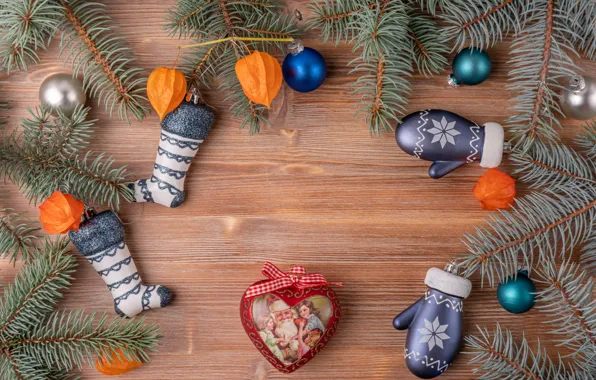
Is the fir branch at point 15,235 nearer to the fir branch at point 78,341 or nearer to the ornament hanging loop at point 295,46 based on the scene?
the fir branch at point 78,341

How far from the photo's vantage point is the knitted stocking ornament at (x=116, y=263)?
3.32 ft

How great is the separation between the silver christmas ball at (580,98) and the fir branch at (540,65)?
0.06 feet

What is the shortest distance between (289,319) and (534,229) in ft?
1.60

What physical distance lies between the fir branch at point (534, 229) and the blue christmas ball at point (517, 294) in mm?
20

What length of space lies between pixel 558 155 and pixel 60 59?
998mm

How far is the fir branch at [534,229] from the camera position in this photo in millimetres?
958

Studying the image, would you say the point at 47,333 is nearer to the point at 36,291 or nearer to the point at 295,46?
the point at 36,291

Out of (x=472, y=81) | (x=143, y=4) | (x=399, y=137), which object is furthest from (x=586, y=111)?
(x=143, y=4)

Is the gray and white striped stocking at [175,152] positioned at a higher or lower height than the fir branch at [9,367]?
higher

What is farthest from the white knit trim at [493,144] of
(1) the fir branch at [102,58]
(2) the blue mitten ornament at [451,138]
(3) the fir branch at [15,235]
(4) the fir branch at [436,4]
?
(3) the fir branch at [15,235]

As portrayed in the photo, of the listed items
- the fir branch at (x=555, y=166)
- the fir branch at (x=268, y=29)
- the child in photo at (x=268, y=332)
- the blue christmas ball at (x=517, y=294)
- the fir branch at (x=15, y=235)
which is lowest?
the child in photo at (x=268, y=332)

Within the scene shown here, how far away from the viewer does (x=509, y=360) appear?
99cm

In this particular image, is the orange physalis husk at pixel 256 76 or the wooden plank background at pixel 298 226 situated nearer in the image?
the orange physalis husk at pixel 256 76

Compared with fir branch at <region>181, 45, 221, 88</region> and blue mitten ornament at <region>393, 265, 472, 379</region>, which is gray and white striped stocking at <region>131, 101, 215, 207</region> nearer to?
fir branch at <region>181, 45, 221, 88</region>
